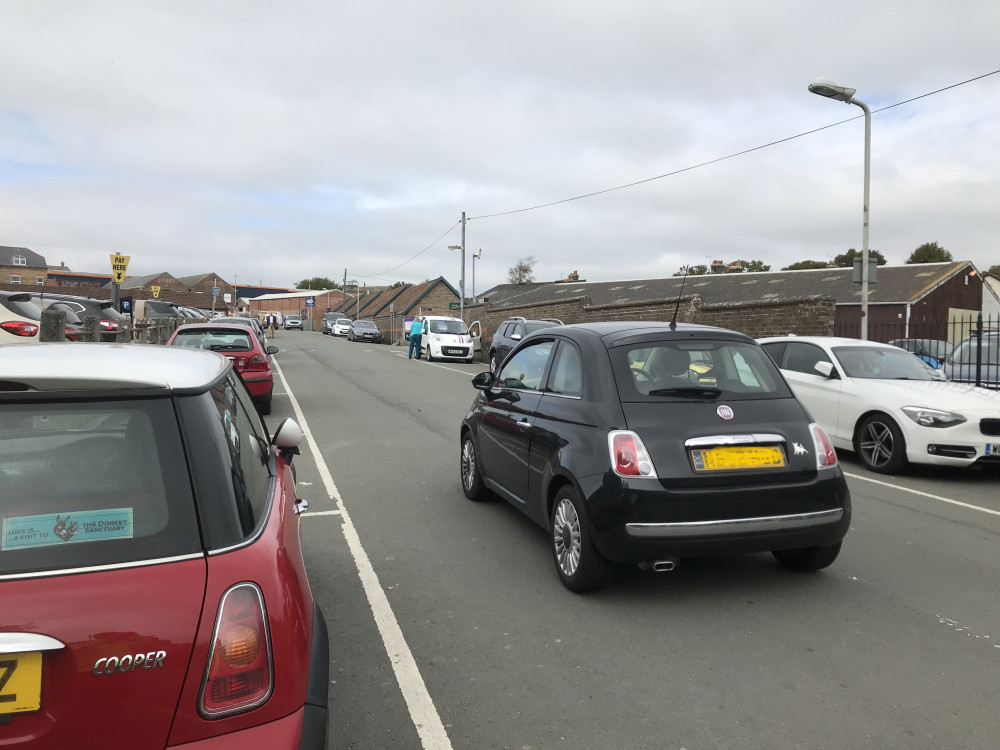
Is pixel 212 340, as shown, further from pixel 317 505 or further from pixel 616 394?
pixel 616 394

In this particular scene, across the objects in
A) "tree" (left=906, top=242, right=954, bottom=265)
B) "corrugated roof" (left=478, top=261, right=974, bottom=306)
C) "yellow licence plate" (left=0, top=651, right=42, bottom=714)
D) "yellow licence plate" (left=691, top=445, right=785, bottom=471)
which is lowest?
"yellow licence plate" (left=0, top=651, right=42, bottom=714)

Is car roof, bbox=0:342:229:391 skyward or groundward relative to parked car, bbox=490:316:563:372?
groundward

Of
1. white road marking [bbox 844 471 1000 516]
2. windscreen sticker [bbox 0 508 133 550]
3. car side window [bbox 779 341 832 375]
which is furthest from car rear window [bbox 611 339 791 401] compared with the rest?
car side window [bbox 779 341 832 375]

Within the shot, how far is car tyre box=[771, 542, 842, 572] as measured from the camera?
4.75m

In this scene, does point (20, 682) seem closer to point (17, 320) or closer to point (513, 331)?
point (17, 320)

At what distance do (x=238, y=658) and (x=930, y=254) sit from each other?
8109 centimetres

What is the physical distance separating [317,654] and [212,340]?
10952mm

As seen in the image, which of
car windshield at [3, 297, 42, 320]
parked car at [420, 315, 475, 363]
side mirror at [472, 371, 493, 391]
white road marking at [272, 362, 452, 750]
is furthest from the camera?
parked car at [420, 315, 475, 363]

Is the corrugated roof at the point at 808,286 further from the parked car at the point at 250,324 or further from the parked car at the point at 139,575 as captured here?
the parked car at the point at 139,575

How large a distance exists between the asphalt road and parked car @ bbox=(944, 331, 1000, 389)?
22.5 ft

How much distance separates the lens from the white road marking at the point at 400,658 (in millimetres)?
3039

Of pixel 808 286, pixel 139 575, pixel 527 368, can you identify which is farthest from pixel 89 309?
pixel 808 286

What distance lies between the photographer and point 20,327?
426 inches

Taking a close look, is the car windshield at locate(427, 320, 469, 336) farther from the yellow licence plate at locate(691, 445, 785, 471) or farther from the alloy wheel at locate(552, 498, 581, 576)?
the yellow licence plate at locate(691, 445, 785, 471)
